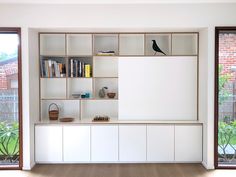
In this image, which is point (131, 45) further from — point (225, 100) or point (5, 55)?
point (5, 55)

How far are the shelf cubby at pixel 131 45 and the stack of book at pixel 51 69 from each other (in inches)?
46.7

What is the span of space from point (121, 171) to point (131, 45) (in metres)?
2.39

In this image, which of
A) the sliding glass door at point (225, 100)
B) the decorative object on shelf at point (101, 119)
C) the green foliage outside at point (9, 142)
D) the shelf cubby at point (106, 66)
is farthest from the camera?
the shelf cubby at point (106, 66)

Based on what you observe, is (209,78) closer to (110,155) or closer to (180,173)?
(180,173)

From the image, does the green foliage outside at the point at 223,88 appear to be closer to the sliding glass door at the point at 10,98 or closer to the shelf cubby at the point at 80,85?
the shelf cubby at the point at 80,85

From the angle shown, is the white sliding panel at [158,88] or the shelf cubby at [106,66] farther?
the shelf cubby at [106,66]

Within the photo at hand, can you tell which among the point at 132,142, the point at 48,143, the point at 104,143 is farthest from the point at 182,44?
the point at 48,143

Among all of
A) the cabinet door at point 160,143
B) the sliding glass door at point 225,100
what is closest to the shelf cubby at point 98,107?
the cabinet door at point 160,143

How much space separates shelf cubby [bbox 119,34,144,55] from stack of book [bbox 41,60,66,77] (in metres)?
1.19

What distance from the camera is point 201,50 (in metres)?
5.54

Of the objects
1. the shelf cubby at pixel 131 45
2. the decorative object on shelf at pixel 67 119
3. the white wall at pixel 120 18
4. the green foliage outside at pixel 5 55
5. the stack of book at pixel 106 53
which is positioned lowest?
the decorative object on shelf at pixel 67 119

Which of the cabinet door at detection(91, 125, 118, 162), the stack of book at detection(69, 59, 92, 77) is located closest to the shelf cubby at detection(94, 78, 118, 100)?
the stack of book at detection(69, 59, 92, 77)

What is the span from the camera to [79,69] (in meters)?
5.89

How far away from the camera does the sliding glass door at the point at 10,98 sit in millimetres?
5320
